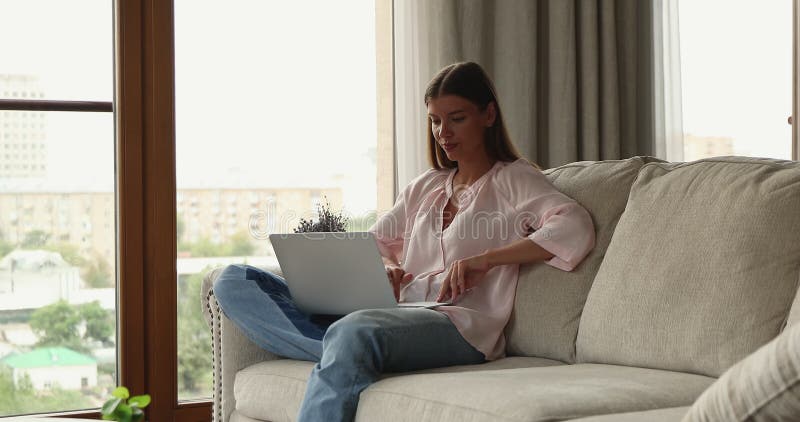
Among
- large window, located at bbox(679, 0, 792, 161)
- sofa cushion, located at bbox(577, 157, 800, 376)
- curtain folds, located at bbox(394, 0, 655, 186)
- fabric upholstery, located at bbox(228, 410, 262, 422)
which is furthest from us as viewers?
large window, located at bbox(679, 0, 792, 161)

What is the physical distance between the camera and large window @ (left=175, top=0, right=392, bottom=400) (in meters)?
3.44

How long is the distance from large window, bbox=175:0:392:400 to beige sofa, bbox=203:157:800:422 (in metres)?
1.06

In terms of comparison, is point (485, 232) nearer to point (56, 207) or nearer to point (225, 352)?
point (225, 352)

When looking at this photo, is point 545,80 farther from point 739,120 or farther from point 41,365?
point 41,365

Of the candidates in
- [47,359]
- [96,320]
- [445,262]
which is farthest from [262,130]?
[445,262]

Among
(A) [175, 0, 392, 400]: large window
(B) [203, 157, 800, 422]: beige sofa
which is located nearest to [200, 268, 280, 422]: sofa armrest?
(B) [203, 157, 800, 422]: beige sofa

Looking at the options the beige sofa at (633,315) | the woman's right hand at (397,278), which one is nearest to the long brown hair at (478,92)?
the beige sofa at (633,315)

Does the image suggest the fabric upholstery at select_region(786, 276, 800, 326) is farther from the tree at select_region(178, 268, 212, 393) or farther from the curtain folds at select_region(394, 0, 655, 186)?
the tree at select_region(178, 268, 212, 393)

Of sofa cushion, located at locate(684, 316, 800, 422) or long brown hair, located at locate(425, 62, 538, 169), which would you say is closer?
sofa cushion, located at locate(684, 316, 800, 422)

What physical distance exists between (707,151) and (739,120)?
18cm

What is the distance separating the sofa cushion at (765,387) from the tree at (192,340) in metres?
2.79

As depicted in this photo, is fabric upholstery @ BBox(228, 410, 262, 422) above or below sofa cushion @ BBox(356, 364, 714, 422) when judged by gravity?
below

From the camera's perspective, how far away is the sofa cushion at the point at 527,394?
150 cm

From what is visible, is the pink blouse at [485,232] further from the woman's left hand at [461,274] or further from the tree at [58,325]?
the tree at [58,325]
